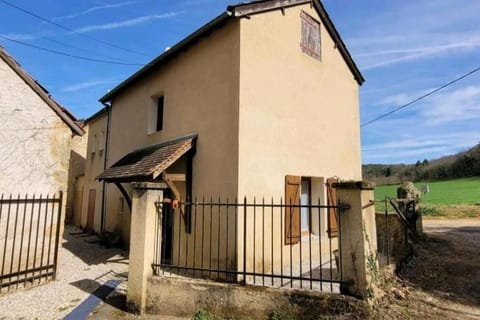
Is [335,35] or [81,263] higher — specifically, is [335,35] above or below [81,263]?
above

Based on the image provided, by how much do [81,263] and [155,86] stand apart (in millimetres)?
6830

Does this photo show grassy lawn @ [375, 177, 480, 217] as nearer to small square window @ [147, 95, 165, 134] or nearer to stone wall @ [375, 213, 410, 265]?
stone wall @ [375, 213, 410, 265]

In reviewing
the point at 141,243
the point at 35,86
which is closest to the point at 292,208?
the point at 141,243

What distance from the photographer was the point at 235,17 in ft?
25.6

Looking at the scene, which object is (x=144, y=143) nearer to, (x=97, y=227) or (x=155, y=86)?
(x=155, y=86)

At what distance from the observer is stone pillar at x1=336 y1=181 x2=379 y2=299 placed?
14.8 feet

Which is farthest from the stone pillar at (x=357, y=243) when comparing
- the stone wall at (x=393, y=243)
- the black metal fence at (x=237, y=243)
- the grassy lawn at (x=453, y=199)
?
the grassy lawn at (x=453, y=199)

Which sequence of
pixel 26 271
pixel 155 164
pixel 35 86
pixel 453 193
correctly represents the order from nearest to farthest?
pixel 26 271 < pixel 35 86 < pixel 155 164 < pixel 453 193

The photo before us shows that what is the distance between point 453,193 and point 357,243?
35.6m

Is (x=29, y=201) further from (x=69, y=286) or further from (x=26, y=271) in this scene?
(x=69, y=286)

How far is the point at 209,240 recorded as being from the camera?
796 cm

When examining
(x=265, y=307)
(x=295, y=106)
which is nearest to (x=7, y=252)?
(x=265, y=307)

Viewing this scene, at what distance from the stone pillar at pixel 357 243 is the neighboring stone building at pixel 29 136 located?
24.5 feet

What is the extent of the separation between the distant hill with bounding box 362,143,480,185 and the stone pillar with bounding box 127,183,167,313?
131 feet
